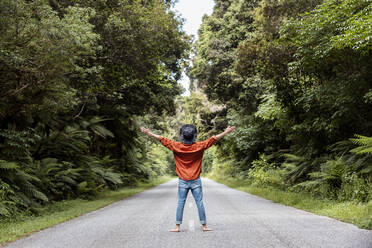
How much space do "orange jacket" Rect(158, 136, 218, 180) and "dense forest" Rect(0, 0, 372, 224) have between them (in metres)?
5.03

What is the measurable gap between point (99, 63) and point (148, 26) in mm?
2917

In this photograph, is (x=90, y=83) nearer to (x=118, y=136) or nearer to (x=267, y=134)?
(x=118, y=136)

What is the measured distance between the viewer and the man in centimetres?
677

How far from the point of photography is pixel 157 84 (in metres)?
21.1

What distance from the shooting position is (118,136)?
81.9 feet

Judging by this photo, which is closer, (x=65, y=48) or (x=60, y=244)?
(x=60, y=244)

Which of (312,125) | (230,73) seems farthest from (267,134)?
(312,125)

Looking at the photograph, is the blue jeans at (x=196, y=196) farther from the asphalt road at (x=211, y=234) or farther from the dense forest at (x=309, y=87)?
the dense forest at (x=309, y=87)

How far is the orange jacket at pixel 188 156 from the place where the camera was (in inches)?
267

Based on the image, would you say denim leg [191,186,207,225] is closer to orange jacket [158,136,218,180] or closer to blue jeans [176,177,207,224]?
blue jeans [176,177,207,224]

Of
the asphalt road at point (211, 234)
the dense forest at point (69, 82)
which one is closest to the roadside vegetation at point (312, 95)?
the asphalt road at point (211, 234)

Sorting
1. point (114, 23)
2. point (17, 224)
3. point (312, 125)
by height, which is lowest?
point (17, 224)

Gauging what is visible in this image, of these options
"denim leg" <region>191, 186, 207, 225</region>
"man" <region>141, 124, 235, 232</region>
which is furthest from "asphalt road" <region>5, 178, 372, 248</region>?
"man" <region>141, 124, 235, 232</region>

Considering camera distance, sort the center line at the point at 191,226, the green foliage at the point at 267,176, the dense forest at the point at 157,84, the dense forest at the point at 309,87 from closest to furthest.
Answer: the center line at the point at 191,226, the dense forest at the point at 157,84, the dense forest at the point at 309,87, the green foliage at the point at 267,176
